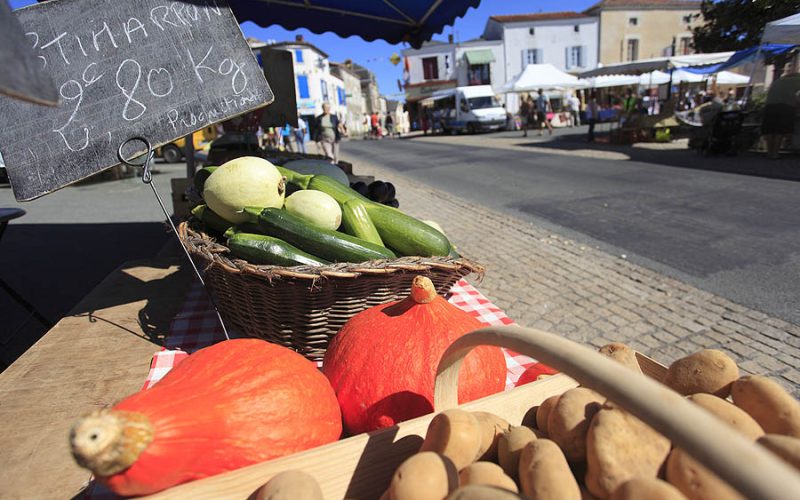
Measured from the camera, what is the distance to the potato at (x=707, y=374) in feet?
2.91

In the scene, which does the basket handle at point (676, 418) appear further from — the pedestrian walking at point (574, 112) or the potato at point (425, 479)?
the pedestrian walking at point (574, 112)

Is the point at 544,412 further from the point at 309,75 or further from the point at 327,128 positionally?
the point at 309,75

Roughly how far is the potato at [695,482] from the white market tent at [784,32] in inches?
455

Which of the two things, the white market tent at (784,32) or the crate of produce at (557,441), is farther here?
the white market tent at (784,32)

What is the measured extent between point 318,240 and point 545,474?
1132 mm

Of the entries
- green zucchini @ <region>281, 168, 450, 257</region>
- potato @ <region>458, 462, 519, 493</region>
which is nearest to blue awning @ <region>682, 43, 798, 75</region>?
green zucchini @ <region>281, 168, 450, 257</region>

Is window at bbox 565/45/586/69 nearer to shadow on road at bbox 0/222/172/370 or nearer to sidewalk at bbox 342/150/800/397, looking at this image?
sidewalk at bbox 342/150/800/397

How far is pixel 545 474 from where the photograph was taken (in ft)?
2.17

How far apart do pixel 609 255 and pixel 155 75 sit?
4.37 meters

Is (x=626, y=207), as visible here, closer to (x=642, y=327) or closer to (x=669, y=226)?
(x=669, y=226)

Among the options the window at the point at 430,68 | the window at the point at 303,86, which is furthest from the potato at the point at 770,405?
the window at the point at 430,68

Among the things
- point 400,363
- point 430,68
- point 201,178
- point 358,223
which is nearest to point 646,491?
point 400,363

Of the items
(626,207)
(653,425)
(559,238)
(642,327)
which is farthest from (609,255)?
(653,425)

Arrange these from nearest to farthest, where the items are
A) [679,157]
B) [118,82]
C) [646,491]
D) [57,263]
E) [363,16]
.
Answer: [646,491], [118,82], [57,263], [363,16], [679,157]
